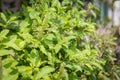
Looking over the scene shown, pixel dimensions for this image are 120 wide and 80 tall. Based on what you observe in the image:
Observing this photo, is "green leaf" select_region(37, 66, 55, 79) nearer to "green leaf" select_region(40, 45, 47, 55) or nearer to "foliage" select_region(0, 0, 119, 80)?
"foliage" select_region(0, 0, 119, 80)

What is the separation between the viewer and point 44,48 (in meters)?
2.29

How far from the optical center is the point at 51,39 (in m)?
2.36

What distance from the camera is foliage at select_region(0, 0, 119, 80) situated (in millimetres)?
2170

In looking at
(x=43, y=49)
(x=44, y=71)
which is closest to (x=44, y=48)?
(x=43, y=49)

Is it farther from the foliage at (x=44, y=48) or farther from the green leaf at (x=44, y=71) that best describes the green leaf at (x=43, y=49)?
the green leaf at (x=44, y=71)

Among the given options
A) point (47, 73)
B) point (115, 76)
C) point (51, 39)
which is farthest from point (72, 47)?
point (115, 76)

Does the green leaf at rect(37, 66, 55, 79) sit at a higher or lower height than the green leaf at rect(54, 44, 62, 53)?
lower

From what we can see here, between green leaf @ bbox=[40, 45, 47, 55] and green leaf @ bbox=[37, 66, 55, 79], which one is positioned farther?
green leaf @ bbox=[40, 45, 47, 55]

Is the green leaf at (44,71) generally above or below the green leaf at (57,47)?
below

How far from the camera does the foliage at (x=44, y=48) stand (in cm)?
217

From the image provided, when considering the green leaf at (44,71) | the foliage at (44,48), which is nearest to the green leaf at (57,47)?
Answer: the foliage at (44,48)

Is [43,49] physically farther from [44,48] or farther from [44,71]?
[44,71]

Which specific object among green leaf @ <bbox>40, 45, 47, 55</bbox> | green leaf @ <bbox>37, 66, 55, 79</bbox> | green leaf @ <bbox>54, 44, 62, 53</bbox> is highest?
green leaf @ <bbox>40, 45, 47, 55</bbox>

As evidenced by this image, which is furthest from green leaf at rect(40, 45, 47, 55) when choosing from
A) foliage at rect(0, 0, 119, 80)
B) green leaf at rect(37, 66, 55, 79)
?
green leaf at rect(37, 66, 55, 79)
